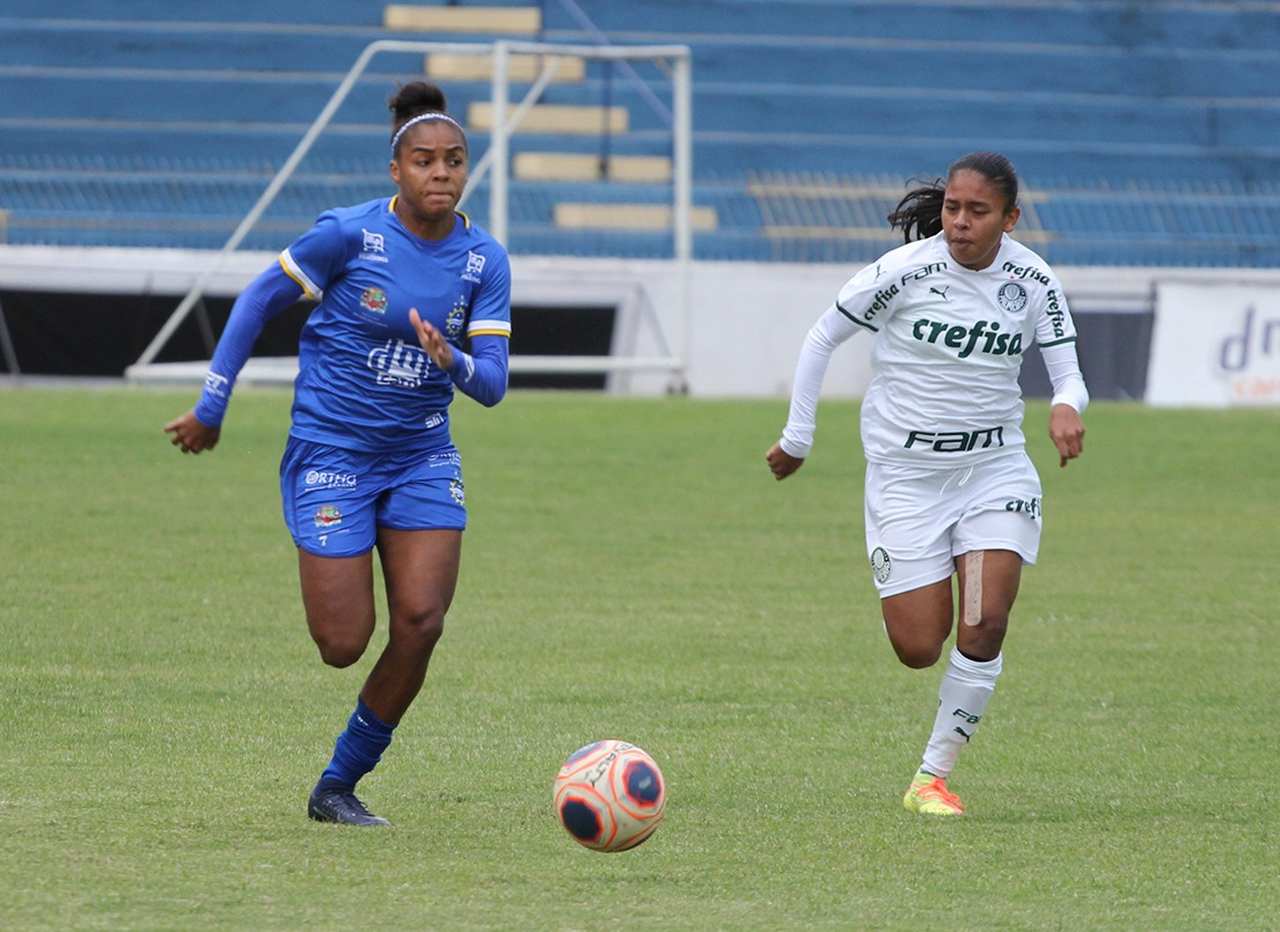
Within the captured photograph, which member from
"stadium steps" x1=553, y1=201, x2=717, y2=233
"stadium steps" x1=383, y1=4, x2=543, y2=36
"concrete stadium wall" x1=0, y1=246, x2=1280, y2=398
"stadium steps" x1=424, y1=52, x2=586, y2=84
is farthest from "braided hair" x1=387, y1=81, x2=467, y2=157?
"stadium steps" x1=383, y1=4, x2=543, y2=36

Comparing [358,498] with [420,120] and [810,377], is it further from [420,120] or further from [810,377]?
[810,377]

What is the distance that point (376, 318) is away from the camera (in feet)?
19.4

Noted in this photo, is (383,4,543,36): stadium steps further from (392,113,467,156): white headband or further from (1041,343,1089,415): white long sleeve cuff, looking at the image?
(392,113,467,156): white headband

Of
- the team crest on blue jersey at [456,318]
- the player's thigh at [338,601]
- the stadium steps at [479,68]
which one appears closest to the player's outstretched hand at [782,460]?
the team crest on blue jersey at [456,318]

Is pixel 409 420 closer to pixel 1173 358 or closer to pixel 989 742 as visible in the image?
pixel 989 742

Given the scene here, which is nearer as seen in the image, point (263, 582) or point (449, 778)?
point (449, 778)

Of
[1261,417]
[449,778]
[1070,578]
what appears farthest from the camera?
[1261,417]

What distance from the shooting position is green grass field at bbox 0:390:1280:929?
16.9ft

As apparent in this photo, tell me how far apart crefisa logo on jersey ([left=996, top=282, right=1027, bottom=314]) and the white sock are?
3.54ft

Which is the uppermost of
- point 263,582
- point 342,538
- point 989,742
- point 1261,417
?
point 342,538

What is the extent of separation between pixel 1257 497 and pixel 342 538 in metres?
11.0

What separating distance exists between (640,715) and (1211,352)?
15126 mm

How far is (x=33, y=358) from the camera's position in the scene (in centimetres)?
A: 2130

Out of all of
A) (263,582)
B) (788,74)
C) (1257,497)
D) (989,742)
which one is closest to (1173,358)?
(1257,497)
